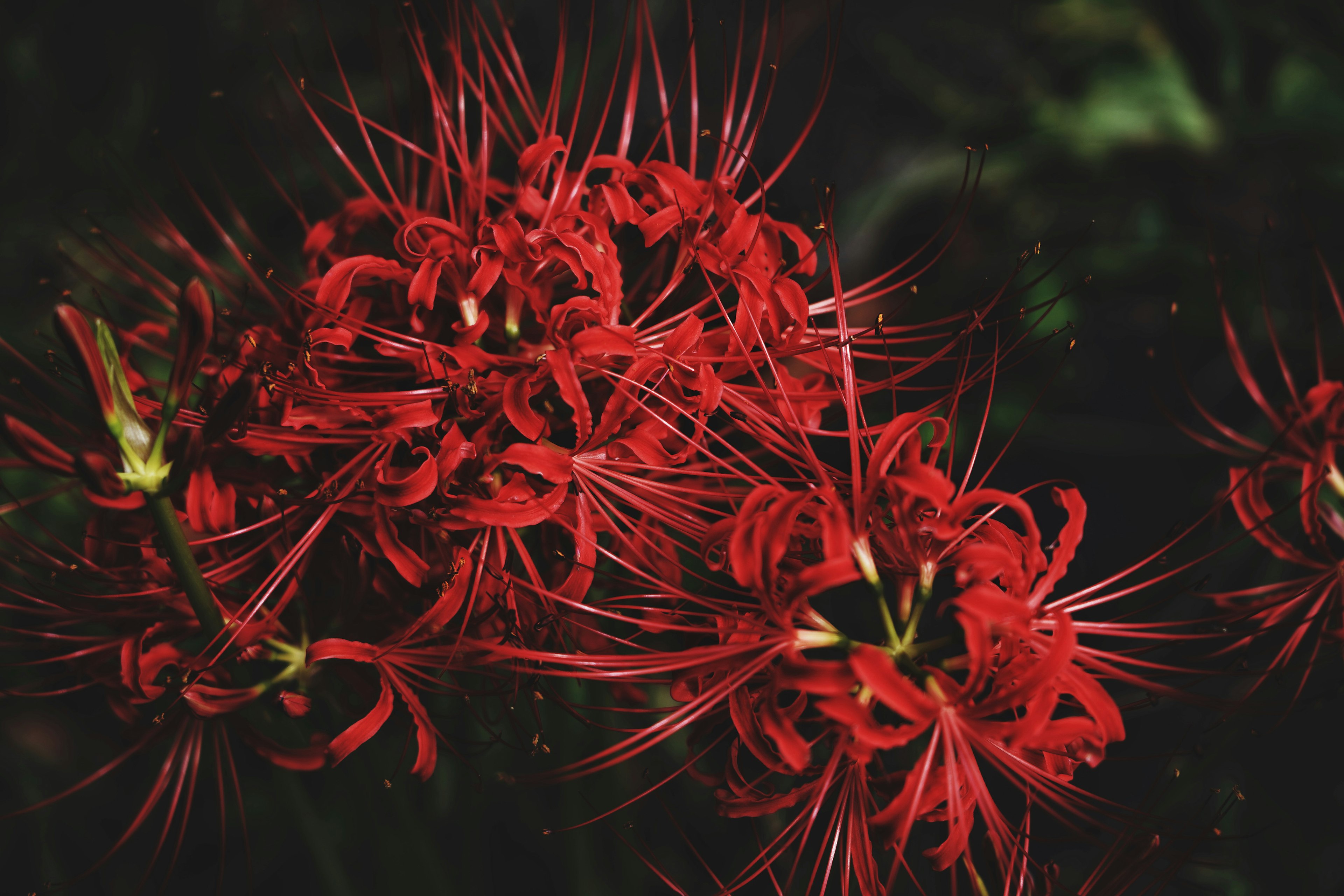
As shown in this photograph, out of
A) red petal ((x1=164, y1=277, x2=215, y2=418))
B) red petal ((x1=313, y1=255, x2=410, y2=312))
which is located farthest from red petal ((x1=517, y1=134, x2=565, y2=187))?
red petal ((x1=164, y1=277, x2=215, y2=418))

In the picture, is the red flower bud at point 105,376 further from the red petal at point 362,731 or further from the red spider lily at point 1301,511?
the red spider lily at point 1301,511

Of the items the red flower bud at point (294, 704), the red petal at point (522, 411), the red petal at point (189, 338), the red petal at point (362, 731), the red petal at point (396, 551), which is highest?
the red petal at point (189, 338)

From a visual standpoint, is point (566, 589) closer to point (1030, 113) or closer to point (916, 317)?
point (916, 317)

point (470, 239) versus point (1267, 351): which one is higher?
point (470, 239)

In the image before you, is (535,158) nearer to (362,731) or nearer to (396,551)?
(396,551)

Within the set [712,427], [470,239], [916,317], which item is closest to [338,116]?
[470,239]

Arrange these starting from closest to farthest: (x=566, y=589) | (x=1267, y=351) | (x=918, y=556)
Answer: (x=918, y=556) → (x=566, y=589) → (x=1267, y=351)

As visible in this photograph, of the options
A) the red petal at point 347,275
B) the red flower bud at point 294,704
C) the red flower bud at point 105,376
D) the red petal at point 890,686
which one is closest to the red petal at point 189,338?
the red flower bud at point 105,376
